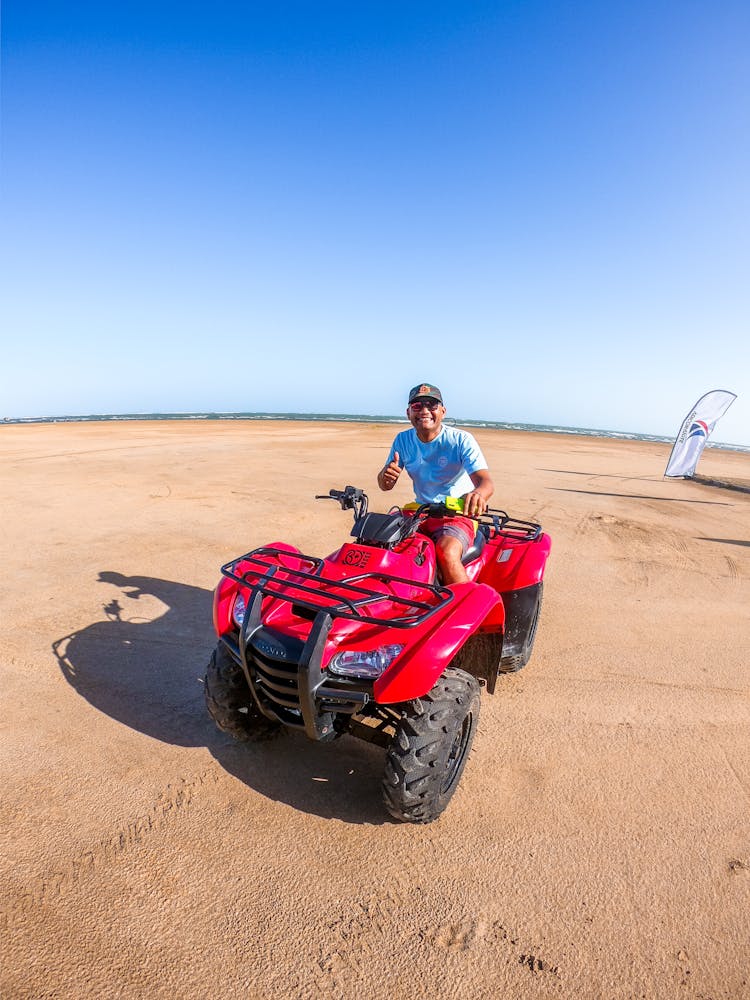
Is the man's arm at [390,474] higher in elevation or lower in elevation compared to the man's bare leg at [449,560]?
higher

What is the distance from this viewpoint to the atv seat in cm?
358

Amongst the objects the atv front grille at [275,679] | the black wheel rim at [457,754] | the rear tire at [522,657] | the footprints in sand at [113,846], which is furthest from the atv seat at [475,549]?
the footprints in sand at [113,846]

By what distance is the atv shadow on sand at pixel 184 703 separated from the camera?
265 centimetres

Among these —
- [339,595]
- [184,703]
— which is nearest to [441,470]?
[339,595]

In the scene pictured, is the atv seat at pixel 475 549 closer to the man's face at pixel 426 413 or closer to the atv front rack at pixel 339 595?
the atv front rack at pixel 339 595

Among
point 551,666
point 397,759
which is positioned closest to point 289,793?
point 397,759

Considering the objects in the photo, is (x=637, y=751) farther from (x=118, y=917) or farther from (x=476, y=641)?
(x=118, y=917)

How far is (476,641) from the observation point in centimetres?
324

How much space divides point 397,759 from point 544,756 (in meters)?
1.10

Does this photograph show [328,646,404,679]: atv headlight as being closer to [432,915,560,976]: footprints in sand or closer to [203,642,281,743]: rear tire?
[203,642,281,743]: rear tire

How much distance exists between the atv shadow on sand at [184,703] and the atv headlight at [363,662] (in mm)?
683

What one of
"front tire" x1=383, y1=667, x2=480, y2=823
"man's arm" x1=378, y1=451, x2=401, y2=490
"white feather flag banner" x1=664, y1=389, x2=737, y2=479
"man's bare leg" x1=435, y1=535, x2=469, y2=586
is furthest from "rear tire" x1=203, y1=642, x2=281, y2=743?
"white feather flag banner" x1=664, y1=389, x2=737, y2=479

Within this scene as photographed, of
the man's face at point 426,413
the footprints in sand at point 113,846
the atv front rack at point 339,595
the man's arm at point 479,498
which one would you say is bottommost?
the footprints in sand at point 113,846

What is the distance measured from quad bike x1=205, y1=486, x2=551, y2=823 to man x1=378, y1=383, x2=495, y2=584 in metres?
0.23
